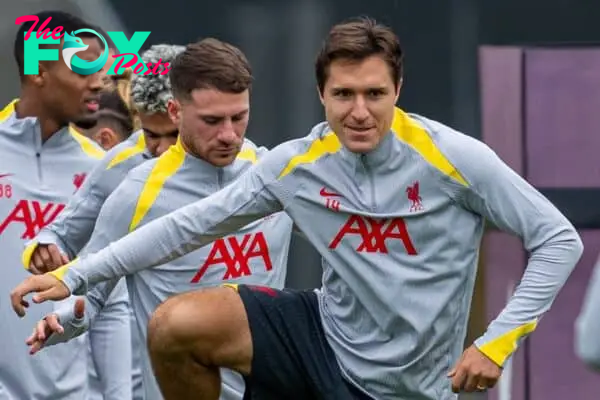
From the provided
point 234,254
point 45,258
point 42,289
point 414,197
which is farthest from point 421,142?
point 45,258

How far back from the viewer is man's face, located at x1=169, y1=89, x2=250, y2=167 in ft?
20.3

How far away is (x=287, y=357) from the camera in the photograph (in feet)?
18.8

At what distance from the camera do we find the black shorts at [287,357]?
5.68m

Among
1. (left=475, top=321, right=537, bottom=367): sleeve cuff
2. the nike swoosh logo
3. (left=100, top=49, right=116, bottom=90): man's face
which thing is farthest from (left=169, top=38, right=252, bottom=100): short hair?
(left=475, top=321, right=537, bottom=367): sleeve cuff

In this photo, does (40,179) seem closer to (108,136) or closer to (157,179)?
(157,179)

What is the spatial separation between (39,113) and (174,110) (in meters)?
0.88

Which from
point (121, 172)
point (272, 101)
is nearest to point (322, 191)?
point (121, 172)

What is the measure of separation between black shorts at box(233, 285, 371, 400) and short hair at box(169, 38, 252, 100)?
2.52 ft

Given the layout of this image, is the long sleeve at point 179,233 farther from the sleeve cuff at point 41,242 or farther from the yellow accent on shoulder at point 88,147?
the yellow accent on shoulder at point 88,147

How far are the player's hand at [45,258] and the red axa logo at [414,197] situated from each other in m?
1.24

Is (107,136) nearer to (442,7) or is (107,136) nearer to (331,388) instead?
(442,7)

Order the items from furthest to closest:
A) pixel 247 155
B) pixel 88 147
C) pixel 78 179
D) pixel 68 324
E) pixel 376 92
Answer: pixel 88 147 → pixel 78 179 → pixel 247 155 → pixel 68 324 → pixel 376 92

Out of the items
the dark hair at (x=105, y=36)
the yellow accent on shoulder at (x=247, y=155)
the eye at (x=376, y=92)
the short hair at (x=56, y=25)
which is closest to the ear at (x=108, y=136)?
the dark hair at (x=105, y=36)

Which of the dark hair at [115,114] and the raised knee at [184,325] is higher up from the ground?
the raised knee at [184,325]
